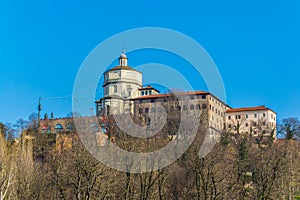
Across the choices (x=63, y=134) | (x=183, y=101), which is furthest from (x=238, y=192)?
(x=63, y=134)

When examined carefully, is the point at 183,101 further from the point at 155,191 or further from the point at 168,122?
the point at 155,191

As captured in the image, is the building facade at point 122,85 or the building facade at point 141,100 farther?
the building facade at point 122,85

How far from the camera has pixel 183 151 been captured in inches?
1448

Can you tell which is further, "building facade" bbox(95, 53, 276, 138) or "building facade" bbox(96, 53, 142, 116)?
"building facade" bbox(96, 53, 142, 116)

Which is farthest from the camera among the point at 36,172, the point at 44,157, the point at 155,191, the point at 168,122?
the point at 44,157

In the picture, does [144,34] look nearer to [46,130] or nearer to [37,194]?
[37,194]

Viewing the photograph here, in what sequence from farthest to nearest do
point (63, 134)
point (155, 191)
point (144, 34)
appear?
point (63, 134) → point (155, 191) → point (144, 34)

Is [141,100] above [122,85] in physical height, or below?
below

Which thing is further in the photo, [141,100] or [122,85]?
[122,85]

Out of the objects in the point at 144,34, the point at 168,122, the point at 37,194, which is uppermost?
the point at 144,34

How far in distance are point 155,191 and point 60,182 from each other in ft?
27.0

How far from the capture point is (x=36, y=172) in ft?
129

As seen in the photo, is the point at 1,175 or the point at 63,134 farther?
the point at 63,134

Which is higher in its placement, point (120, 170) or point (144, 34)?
point (144, 34)
